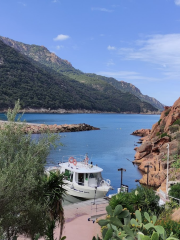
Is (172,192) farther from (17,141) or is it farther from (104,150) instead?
(104,150)

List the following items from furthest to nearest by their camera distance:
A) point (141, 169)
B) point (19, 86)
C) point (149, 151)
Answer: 1. point (19, 86)
2. point (149, 151)
3. point (141, 169)

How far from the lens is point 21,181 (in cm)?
838

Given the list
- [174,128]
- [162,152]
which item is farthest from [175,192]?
[174,128]

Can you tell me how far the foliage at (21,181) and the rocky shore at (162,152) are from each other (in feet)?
58.7

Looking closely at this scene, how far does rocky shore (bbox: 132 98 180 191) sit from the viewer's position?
3278cm

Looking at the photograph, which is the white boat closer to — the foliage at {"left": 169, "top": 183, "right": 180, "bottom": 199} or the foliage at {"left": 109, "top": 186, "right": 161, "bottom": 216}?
the foliage at {"left": 169, "top": 183, "right": 180, "bottom": 199}

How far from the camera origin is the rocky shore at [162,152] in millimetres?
32781

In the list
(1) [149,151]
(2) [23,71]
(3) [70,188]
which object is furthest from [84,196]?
(2) [23,71]

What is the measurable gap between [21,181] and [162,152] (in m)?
35.8

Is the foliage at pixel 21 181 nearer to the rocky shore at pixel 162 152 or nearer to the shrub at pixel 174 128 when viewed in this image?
the rocky shore at pixel 162 152

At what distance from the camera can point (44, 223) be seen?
9703 mm

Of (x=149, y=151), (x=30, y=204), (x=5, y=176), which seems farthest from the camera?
(x=149, y=151)

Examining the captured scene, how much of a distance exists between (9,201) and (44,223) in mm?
2370

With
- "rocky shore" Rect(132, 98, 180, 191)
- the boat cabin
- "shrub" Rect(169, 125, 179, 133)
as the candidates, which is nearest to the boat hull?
the boat cabin
